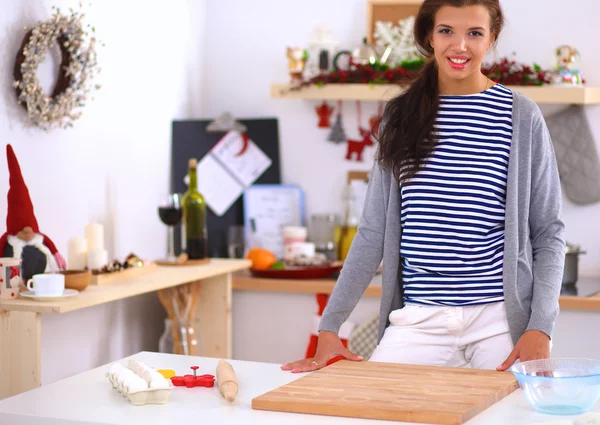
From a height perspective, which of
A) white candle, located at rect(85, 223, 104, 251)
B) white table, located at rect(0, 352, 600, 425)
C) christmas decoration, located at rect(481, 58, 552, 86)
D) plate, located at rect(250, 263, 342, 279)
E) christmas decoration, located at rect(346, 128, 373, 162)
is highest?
christmas decoration, located at rect(481, 58, 552, 86)

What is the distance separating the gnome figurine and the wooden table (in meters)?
0.14

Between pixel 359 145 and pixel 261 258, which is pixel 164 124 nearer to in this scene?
pixel 261 258

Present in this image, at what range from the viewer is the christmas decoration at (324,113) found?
372cm

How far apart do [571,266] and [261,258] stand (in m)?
1.16

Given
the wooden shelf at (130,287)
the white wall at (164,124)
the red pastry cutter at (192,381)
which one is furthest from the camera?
the white wall at (164,124)

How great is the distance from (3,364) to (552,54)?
2.38 meters

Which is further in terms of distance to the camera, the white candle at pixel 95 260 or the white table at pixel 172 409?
the white candle at pixel 95 260

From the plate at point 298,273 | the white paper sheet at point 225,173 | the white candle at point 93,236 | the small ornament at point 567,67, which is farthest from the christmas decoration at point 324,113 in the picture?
the white candle at point 93,236

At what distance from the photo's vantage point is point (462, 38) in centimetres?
187

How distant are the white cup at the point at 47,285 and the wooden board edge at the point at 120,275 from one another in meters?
0.32

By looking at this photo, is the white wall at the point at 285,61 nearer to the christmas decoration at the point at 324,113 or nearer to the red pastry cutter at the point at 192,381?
the christmas decoration at the point at 324,113

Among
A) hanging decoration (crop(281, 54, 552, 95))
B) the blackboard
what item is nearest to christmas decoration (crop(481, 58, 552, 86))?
hanging decoration (crop(281, 54, 552, 95))

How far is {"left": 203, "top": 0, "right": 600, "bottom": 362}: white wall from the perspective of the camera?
11.3 feet

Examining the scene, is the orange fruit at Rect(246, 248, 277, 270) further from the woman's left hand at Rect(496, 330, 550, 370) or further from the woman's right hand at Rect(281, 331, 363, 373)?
the woman's left hand at Rect(496, 330, 550, 370)
